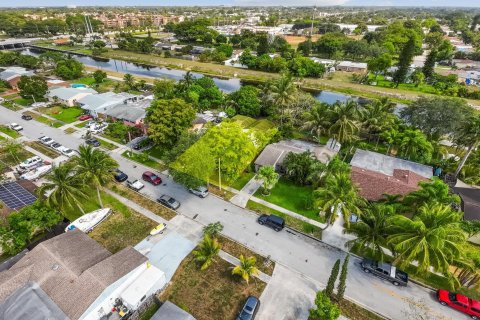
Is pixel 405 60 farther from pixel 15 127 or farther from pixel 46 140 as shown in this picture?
pixel 15 127

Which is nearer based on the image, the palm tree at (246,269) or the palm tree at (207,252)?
the palm tree at (246,269)

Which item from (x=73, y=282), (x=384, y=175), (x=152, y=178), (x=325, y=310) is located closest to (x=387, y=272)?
(x=325, y=310)

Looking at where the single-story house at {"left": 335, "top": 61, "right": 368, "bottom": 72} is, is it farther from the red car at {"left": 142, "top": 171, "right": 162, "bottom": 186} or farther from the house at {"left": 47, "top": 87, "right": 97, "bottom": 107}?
the red car at {"left": 142, "top": 171, "right": 162, "bottom": 186}

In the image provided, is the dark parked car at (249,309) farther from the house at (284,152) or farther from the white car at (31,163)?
the white car at (31,163)

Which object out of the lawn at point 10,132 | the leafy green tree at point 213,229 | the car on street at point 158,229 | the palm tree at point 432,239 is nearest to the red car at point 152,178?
the car on street at point 158,229

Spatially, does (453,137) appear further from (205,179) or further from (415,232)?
(205,179)

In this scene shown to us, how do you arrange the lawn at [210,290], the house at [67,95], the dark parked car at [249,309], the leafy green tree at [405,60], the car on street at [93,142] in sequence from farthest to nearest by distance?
the leafy green tree at [405,60] < the house at [67,95] < the car on street at [93,142] < the lawn at [210,290] < the dark parked car at [249,309]

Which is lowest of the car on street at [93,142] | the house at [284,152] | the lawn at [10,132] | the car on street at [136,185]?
the lawn at [10,132]
